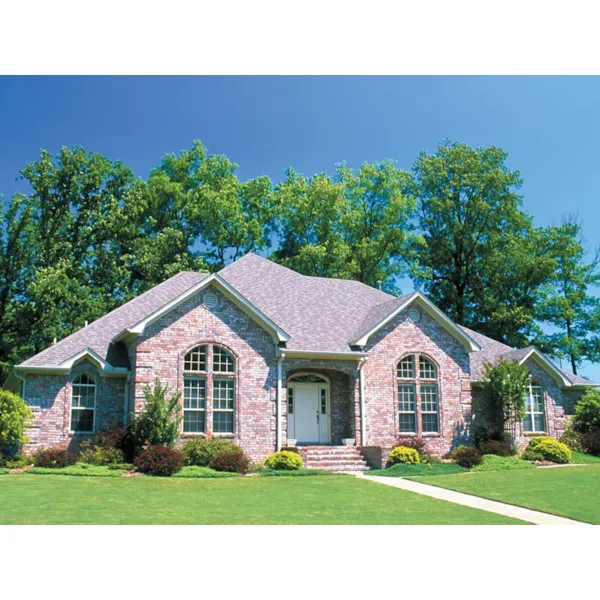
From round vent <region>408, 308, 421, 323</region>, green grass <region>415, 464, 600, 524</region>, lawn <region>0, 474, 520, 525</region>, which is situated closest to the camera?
lawn <region>0, 474, 520, 525</region>

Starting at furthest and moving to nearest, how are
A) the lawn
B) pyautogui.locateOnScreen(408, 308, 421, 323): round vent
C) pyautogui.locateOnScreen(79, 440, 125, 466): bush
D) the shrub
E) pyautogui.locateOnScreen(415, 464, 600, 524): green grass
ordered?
the shrub, pyautogui.locateOnScreen(408, 308, 421, 323): round vent, pyautogui.locateOnScreen(79, 440, 125, 466): bush, pyautogui.locateOnScreen(415, 464, 600, 524): green grass, the lawn

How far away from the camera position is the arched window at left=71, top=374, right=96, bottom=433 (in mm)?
21969

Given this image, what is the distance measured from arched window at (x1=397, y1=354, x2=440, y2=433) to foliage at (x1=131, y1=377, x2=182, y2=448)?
862cm

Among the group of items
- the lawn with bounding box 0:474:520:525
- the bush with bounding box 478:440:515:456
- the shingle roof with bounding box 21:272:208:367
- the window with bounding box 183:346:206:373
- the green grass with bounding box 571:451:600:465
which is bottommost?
the green grass with bounding box 571:451:600:465

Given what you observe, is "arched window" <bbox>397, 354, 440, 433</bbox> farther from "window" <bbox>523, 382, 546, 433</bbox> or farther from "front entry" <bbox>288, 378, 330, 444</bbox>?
"window" <bbox>523, 382, 546, 433</bbox>

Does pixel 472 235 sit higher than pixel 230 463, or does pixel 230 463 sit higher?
pixel 472 235

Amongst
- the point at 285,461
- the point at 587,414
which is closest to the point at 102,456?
the point at 285,461

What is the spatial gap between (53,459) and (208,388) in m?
5.16

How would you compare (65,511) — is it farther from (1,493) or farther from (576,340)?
(576,340)

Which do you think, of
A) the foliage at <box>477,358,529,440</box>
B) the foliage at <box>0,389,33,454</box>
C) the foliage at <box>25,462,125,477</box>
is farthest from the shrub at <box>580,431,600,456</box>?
the foliage at <box>0,389,33,454</box>

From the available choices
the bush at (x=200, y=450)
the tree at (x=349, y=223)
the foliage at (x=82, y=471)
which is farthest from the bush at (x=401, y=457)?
the tree at (x=349, y=223)

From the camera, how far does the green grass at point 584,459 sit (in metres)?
24.2

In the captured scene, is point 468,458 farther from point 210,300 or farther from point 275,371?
point 210,300

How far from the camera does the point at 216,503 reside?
1355cm
